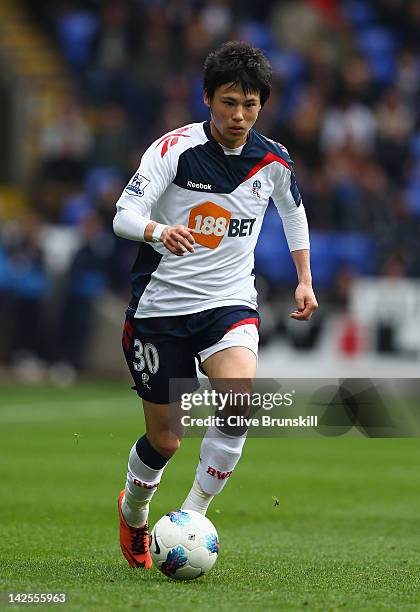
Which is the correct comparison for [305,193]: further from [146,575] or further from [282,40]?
[146,575]

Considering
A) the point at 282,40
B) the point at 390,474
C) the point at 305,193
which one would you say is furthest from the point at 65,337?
the point at 390,474

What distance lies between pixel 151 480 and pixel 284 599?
1.20 m

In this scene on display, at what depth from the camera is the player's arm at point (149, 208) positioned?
537 centimetres

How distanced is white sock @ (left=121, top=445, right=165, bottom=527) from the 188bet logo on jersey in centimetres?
108

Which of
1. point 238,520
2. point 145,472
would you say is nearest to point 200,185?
point 145,472

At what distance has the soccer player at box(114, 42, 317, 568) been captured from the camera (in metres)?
5.81

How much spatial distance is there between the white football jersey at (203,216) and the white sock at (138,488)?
0.73 m

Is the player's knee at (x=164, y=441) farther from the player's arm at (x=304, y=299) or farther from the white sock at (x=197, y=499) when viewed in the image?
the player's arm at (x=304, y=299)

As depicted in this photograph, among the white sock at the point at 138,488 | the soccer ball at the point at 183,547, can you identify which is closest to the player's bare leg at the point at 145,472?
the white sock at the point at 138,488

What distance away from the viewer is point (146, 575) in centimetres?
589

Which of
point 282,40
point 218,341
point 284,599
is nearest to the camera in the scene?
point 284,599

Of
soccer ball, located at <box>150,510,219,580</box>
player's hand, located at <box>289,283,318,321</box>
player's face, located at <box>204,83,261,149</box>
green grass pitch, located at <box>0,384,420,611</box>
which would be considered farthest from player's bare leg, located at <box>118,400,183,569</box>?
player's face, located at <box>204,83,261,149</box>

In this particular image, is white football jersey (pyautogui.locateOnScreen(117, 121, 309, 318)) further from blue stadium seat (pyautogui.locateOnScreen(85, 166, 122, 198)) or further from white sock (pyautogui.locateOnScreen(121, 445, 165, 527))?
blue stadium seat (pyautogui.locateOnScreen(85, 166, 122, 198))

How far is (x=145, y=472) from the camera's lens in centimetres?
615
